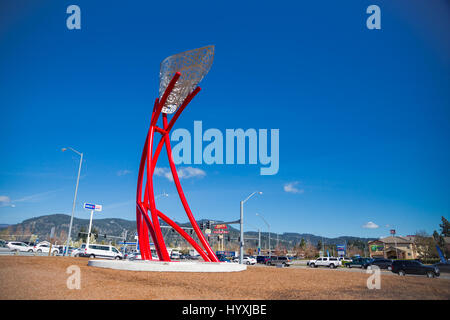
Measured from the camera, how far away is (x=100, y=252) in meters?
34.5

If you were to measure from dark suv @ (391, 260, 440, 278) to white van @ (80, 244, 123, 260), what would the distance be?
1186 inches

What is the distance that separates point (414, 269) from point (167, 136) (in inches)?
888

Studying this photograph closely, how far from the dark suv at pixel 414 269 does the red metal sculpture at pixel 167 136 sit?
16618mm

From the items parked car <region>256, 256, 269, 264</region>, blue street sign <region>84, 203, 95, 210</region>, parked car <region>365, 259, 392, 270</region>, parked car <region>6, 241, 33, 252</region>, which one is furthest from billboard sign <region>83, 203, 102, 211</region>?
parked car <region>365, 259, 392, 270</region>

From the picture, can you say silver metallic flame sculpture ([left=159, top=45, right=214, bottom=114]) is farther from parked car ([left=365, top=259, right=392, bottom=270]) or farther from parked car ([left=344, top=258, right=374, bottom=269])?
parked car ([left=344, top=258, right=374, bottom=269])

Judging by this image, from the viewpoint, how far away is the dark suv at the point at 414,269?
75.4 feet

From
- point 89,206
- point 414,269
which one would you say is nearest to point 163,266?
point 414,269

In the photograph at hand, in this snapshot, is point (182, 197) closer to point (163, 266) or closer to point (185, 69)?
point (163, 266)

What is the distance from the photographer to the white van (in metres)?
33.9

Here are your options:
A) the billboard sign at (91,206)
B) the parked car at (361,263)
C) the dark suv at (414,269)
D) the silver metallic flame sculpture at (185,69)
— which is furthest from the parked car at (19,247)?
the dark suv at (414,269)

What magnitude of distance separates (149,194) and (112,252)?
20.5 m
